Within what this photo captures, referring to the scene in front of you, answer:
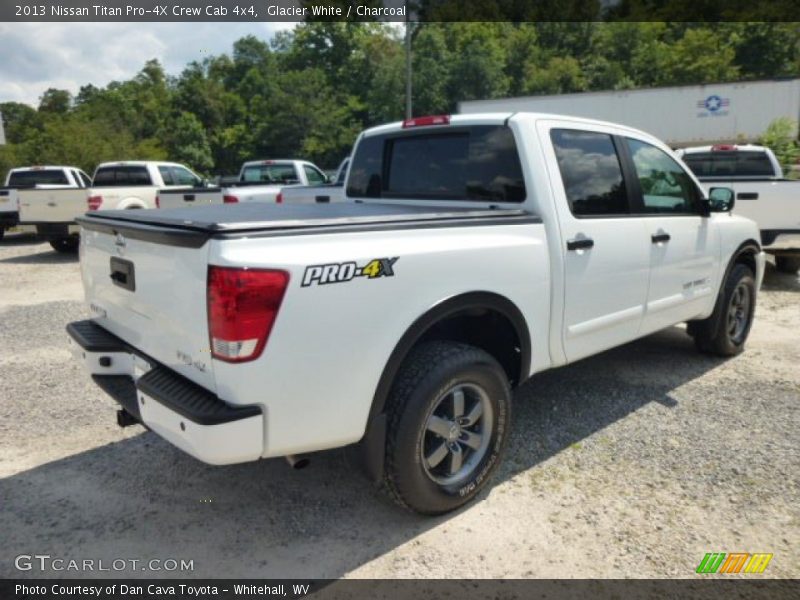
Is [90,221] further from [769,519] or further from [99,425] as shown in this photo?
[769,519]

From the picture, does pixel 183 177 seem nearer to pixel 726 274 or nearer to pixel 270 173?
pixel 270 173

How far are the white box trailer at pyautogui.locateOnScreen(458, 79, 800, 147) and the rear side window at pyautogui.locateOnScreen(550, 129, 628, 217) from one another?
2350 cm

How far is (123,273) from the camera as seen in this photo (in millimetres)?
2867

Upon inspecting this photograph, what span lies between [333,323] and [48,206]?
11228 mm

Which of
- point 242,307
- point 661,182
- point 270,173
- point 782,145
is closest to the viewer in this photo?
point 242,307

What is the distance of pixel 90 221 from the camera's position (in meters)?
3.19

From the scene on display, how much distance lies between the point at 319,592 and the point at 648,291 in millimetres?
2782

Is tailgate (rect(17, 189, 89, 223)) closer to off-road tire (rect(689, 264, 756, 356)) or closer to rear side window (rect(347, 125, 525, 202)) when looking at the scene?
rear side window (rect(347, 125, 525, 202))

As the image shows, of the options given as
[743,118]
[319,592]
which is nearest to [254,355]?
[319,592]

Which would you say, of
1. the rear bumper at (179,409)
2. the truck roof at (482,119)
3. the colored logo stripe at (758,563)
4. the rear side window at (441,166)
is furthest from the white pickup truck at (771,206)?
the rear bumper at (179,409)

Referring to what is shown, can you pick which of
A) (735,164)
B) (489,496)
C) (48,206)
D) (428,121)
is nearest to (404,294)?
(489,496)

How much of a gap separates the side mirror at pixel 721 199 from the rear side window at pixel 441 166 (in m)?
2.11

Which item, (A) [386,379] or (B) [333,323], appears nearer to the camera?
(B) [333,323]

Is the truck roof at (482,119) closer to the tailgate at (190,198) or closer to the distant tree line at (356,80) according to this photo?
the tailgate at (190,198)
